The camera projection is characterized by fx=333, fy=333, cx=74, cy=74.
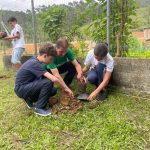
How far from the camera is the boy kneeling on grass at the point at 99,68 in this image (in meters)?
5.07

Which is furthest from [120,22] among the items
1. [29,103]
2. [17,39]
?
[17,39]

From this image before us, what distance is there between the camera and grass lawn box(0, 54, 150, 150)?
388cm

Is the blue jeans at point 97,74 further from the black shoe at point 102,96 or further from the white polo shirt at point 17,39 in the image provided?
the white polo shirt at point 17,39

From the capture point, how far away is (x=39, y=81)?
16.0 feet

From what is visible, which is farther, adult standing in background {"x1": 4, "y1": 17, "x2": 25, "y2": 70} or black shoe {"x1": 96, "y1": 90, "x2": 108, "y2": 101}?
adult standing in background {"x1": 4, "y1": 17, "x2": 25, "y2": 70}

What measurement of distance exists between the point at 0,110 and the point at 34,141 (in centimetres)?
151

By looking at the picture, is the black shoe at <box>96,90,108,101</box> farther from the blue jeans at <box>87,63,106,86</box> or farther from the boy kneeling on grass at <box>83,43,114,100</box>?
the blue jeans at <box>87,63,106,86</box>

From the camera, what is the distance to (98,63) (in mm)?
5363

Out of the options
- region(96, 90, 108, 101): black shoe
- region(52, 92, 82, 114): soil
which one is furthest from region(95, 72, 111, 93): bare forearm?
region(52, 92, 82, 114): soil

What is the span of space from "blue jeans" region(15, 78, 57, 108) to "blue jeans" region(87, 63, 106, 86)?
2.65ft

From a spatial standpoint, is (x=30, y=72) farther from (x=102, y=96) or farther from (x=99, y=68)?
(x=102, y=96)

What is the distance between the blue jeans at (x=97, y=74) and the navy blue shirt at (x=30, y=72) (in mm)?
962

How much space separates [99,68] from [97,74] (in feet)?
0.44

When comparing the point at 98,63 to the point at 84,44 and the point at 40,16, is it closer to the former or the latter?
the point at 84,44
